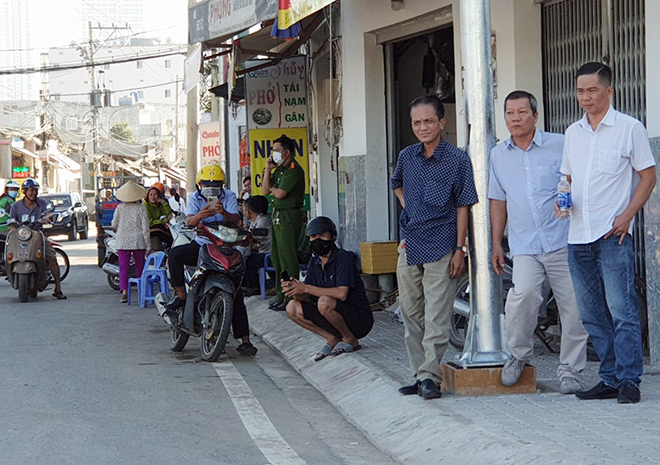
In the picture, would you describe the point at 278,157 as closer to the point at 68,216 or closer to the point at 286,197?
the point at 286,197

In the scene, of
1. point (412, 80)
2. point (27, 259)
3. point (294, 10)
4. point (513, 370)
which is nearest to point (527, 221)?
point (513, 370)

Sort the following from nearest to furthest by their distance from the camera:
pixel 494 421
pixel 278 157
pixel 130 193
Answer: pixel 494 421
pixel 278 157
pixel 130 193

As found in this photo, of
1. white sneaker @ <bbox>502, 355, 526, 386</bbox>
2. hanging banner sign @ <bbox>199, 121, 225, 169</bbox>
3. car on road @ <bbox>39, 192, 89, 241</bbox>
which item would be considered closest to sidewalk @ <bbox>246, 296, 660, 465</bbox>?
white sneaker @ <bbox>502, 355, 526, 386</bbox>

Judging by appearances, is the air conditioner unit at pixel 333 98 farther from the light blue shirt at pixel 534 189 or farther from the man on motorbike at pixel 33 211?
the light blue shirt at pixel 534 189

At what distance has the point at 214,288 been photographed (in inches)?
365

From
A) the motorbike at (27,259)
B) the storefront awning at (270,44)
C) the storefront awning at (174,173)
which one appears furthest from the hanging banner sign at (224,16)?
the storefront awning at (174,173)

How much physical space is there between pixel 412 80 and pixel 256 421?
296 inches

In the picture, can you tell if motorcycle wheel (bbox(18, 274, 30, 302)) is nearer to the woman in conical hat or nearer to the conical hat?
the woman in conical hat

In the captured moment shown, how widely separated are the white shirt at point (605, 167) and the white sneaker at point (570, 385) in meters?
0.99

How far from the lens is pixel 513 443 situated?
5.36 metres

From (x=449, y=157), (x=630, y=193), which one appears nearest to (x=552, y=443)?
(x=630, y=193)

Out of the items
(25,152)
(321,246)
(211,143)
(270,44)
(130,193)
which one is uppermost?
(25,152)

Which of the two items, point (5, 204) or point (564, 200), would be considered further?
point (5, 204)

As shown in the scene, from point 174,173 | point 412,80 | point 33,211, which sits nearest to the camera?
point 412,80
